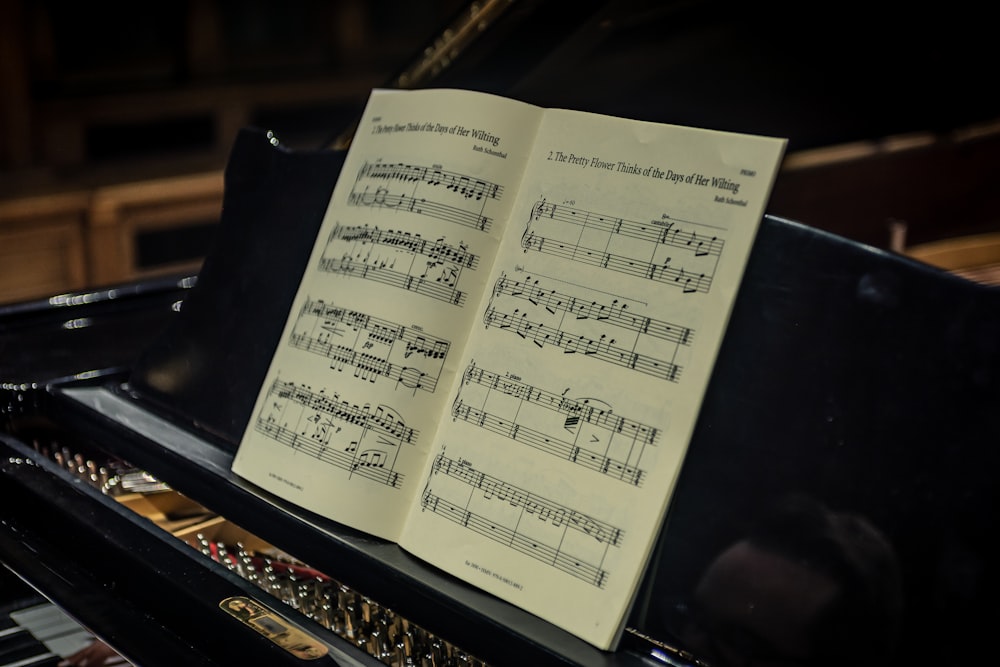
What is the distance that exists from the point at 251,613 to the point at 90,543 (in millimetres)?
314

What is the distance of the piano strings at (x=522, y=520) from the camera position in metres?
1.05

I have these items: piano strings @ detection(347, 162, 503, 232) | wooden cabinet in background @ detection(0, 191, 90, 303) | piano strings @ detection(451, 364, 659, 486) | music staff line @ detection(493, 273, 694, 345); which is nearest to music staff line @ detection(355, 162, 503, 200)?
piano strings @ detection(347, 162, 503, 232)

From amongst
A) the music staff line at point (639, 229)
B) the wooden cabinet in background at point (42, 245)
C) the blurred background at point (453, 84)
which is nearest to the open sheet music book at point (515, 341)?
the music staff line at point (639, 229)

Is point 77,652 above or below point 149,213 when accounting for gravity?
below

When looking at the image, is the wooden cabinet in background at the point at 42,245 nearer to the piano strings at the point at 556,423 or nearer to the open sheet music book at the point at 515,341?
the open sheet music book at the point at 515,341

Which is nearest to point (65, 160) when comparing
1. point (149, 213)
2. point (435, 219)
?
point (149, 213)

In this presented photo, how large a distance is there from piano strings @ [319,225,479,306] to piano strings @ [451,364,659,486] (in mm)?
112

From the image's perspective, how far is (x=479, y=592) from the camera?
1103mm

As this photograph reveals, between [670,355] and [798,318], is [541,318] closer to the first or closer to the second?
[670,355]

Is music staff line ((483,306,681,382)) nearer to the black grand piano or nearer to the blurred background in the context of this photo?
the black grand piano

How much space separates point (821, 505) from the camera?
3.27 ft

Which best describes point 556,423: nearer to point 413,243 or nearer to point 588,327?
point 588,327

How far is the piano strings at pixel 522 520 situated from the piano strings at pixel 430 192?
0.28 meters

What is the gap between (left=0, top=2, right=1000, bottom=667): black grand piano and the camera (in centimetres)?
96
